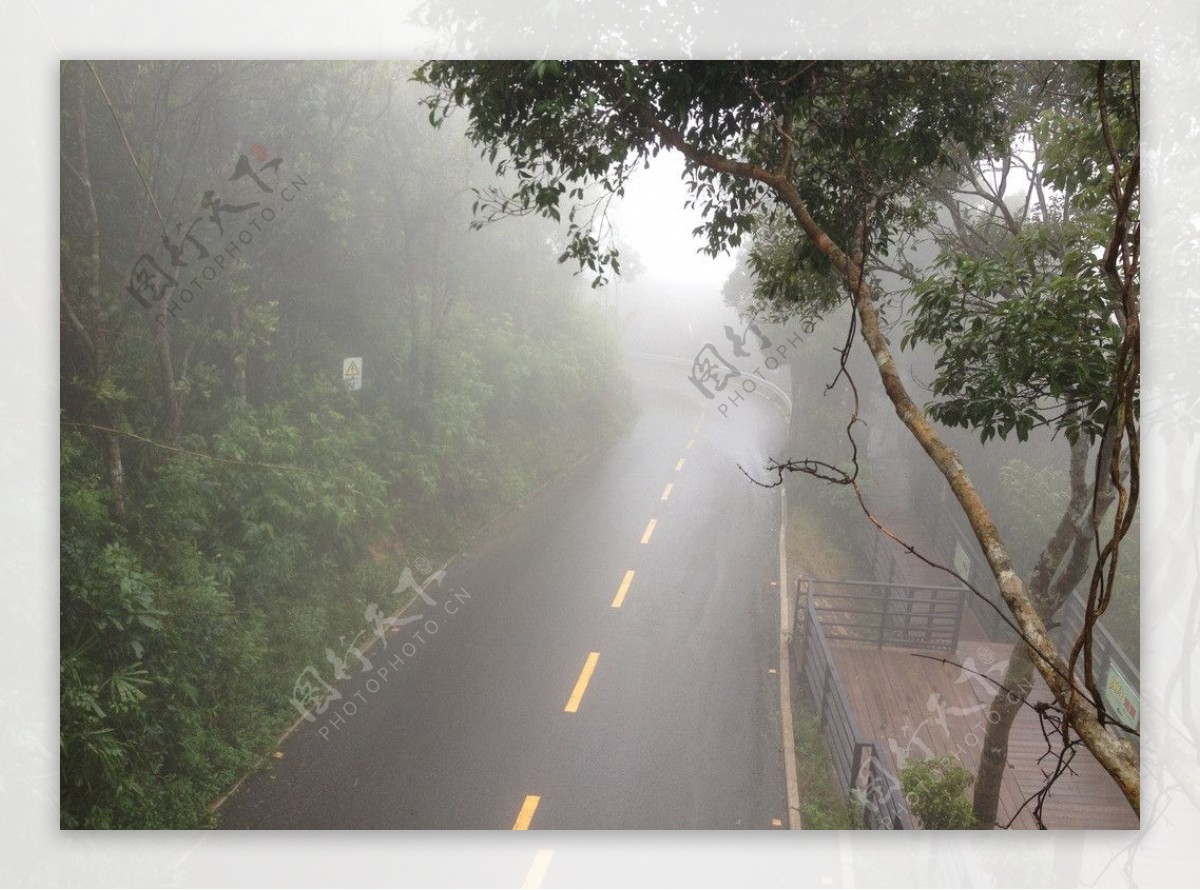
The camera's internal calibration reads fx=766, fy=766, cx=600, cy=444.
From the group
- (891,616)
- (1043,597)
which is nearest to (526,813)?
(1043,597)

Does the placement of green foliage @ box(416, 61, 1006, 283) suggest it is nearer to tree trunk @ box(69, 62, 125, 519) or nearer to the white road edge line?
tree trunk @ box(69, 62, 125, 519)

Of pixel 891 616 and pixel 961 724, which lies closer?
pixel 961 724

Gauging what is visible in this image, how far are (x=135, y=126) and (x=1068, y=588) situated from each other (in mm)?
8672

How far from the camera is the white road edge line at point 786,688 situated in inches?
257

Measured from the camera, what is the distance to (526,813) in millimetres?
6090

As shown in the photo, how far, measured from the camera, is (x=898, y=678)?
8375 mm

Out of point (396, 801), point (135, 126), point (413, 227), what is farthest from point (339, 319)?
point (396, 801)

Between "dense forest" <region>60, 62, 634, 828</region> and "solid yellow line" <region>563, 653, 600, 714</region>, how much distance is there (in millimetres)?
2563

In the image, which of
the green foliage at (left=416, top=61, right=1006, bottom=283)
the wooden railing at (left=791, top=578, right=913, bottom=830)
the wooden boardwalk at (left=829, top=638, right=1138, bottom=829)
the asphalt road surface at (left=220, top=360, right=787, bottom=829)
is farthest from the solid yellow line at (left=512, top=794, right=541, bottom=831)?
the green foliage at (left=416, top=61, right=1006, bottom=283)

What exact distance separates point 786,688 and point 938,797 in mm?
2147

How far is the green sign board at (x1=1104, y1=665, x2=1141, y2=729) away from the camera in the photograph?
6355mm

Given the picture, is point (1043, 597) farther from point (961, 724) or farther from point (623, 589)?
point (623, 589)

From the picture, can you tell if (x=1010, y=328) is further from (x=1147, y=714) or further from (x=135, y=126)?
(x=135, y=126)

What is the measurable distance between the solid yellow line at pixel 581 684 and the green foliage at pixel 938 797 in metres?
2.89
